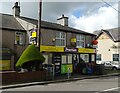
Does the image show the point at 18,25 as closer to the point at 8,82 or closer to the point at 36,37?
the point at 36,37

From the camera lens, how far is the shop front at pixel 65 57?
26141mm

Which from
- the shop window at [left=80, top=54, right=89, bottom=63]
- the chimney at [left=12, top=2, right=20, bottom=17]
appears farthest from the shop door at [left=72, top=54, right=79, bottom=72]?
the chimney at [left=12, top=2, right=20, bottom=17]

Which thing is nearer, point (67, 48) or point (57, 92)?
point (57, 92)

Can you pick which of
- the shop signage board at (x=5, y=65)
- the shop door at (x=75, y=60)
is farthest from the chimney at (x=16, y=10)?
the shop door at (x=75, y=60)

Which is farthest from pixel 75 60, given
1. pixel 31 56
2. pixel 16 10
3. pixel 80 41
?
pixel 31 56

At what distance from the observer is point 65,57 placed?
1099 inches

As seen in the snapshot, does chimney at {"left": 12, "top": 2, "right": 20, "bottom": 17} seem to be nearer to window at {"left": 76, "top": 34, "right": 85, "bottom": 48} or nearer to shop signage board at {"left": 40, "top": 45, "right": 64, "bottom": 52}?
shop signage board at {"left": 40, "top": 45, "right": 64, "bottom": 52}

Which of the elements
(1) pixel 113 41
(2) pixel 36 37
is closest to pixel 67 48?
(2) pixel 36 37

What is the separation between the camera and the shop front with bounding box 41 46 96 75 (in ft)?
85.8

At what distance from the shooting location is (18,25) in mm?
28281

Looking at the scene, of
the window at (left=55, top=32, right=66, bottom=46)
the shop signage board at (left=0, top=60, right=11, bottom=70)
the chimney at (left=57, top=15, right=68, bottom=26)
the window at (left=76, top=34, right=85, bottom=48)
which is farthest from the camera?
the chimney at (left=57, top=15, right=68, bottom=26)

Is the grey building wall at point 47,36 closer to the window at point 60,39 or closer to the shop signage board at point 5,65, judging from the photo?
the window at point 60,39

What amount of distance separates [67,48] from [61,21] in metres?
9.38

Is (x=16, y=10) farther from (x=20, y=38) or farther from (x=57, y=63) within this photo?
(x=57, y=63)
